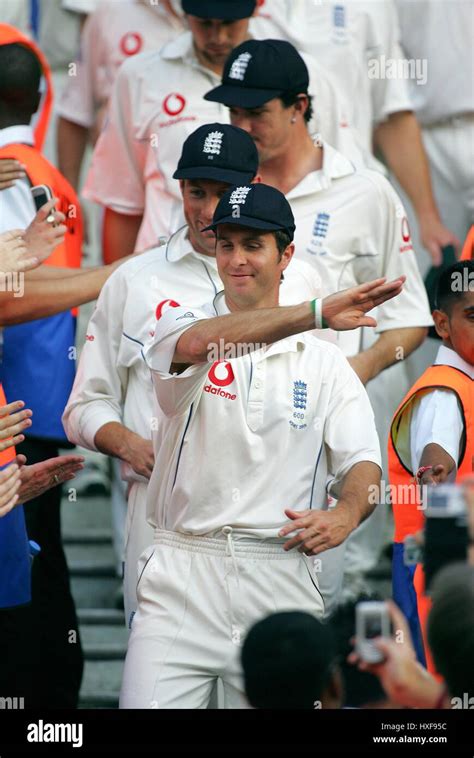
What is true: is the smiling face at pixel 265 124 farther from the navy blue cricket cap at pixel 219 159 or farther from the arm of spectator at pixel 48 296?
the arm of spectator at pixel 48 296

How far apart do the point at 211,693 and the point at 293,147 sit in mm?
2181

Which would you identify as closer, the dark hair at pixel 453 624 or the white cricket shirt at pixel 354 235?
the dark hair at pixel 453 624

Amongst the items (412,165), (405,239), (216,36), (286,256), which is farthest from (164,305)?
(412,165)

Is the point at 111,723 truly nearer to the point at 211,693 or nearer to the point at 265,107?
the point at 211,693

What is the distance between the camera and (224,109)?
653 centimetres

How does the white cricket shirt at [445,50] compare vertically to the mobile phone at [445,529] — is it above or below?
above

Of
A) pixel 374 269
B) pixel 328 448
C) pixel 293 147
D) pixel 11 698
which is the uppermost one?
pixel 293 147

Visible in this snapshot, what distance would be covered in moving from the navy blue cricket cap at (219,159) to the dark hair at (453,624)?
7.01 feet

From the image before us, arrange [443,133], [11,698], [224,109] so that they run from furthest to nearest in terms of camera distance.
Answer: [443,133] → [224,109] → [11,698]

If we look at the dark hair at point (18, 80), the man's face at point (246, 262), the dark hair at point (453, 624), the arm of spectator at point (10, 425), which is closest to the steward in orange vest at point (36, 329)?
the dark hair at point (18, 80)

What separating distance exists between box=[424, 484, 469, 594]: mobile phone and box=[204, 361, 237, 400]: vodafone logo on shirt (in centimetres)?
80

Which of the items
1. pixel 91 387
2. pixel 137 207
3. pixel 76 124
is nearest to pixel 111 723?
pixel 91 387

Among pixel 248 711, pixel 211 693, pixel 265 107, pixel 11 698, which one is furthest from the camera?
pixel 265 107

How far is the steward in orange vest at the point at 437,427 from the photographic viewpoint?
512cm
